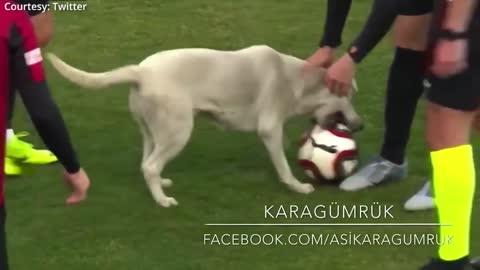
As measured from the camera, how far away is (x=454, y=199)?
3.09 meters

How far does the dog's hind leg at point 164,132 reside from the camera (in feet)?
12.9

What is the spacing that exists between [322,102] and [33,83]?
207 cm

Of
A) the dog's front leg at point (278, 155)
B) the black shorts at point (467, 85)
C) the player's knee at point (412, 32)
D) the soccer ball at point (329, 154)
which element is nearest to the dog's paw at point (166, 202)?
the dog's front leg at point (278, 155)

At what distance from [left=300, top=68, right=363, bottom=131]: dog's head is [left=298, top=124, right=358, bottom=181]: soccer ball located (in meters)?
0.04

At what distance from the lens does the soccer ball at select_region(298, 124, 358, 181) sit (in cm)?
420

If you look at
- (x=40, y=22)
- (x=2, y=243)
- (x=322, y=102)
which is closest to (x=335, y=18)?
(x=322, y=102)

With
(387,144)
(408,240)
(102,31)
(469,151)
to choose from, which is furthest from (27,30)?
(102,31)

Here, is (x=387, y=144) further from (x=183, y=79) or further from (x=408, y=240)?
(x=183, y=79)

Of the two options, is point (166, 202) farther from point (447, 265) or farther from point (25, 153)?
point (447, 265)

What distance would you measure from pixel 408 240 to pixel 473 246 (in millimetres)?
238

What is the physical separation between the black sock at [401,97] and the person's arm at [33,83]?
182 centimetres

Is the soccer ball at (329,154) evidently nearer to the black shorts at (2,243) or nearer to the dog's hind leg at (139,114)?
the dog's hind leg at (139,114)

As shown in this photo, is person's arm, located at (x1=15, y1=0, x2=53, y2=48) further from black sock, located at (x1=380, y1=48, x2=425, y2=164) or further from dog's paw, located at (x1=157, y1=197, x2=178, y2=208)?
black sock, located at (x1=380, y1=48, x2=425, y2=164)

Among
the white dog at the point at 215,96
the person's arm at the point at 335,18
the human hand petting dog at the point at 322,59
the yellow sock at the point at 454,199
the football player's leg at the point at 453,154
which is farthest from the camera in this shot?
the human hand petting dog at the point at 322,59
